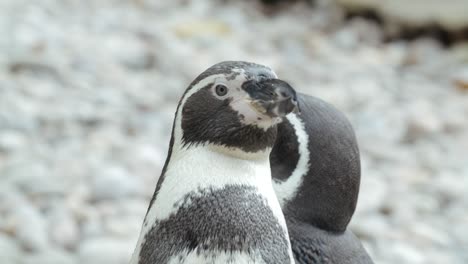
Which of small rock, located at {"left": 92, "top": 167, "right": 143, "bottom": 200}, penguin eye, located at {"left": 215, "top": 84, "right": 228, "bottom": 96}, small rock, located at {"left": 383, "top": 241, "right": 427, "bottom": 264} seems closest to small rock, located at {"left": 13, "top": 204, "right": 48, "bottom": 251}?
small rock, located at {"left": 92, "top": 167, "right": 143, "bottom": 200}

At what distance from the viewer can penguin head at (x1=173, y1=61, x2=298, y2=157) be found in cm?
61

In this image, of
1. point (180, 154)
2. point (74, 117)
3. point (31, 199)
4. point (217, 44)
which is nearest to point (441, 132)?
point (217, 44)

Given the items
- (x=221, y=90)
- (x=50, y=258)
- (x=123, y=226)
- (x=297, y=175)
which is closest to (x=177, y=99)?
(x=123, y=226)

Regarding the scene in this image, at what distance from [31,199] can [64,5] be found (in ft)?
3.43

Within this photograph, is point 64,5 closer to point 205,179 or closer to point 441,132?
point 441,132

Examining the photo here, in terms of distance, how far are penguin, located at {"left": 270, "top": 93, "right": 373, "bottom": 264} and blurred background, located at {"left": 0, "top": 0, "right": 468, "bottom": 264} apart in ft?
2.04

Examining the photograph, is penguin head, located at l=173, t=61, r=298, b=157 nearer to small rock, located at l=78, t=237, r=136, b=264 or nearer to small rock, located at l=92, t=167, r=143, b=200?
small rock, located at l=78, t=237, r=136, b=264

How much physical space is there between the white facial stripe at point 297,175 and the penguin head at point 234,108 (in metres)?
0.14

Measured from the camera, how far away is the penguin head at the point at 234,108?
615 mm

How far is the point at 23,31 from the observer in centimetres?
212

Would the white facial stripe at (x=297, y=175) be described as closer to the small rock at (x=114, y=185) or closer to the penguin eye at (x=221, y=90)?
the penguin eye at (x=221, y=90)

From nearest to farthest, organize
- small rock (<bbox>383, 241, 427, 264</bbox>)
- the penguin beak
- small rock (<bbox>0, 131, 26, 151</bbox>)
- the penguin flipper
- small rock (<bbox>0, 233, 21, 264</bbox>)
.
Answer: the penguin beak < the penguin flipper < small rock (<bbox>0, 233, 21, 264</bbox>) < small rock (<bbox>383, 241, 427, 264</bbox>) < small rock (<bbox>0, 131, 26, 151</bbox>)

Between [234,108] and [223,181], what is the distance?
0.17 ft

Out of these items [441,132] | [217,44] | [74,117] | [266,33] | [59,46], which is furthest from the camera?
[266,33]
